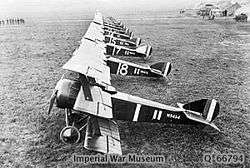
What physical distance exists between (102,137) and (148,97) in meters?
5.57

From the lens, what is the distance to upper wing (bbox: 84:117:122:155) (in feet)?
21.6

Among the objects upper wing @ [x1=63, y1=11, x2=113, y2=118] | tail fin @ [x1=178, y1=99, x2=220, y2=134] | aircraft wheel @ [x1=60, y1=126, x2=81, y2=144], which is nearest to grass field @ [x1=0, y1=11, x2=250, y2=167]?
aircraft wheel @ [x1=60, y1=126, x2=81, y2=144]

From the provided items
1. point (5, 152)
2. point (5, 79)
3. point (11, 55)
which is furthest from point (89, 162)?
point (11, 55)

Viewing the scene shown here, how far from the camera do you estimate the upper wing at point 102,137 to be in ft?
21.6

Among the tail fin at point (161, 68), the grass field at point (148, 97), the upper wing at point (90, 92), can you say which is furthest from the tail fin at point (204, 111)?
the tail fin at point (161, 68)

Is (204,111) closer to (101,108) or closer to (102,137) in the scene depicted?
(101,108)

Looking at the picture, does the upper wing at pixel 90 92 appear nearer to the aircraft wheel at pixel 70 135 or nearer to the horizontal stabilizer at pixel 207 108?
the aircraft wheel at pixel 70 135

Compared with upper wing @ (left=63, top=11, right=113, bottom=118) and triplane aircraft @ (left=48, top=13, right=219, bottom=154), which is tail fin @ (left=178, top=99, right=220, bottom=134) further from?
upper wing @ (left=63, top=11, right=113, bottom=118)

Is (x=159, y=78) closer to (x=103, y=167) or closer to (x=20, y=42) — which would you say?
(x=103, y=167)

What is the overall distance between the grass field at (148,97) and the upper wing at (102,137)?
2.73 feet

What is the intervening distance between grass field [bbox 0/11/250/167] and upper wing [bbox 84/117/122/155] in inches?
32.8

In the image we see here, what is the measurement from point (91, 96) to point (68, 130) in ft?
4.44

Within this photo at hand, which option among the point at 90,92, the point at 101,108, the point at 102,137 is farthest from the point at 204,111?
the point at 90,92

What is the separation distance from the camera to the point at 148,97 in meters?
12.3
